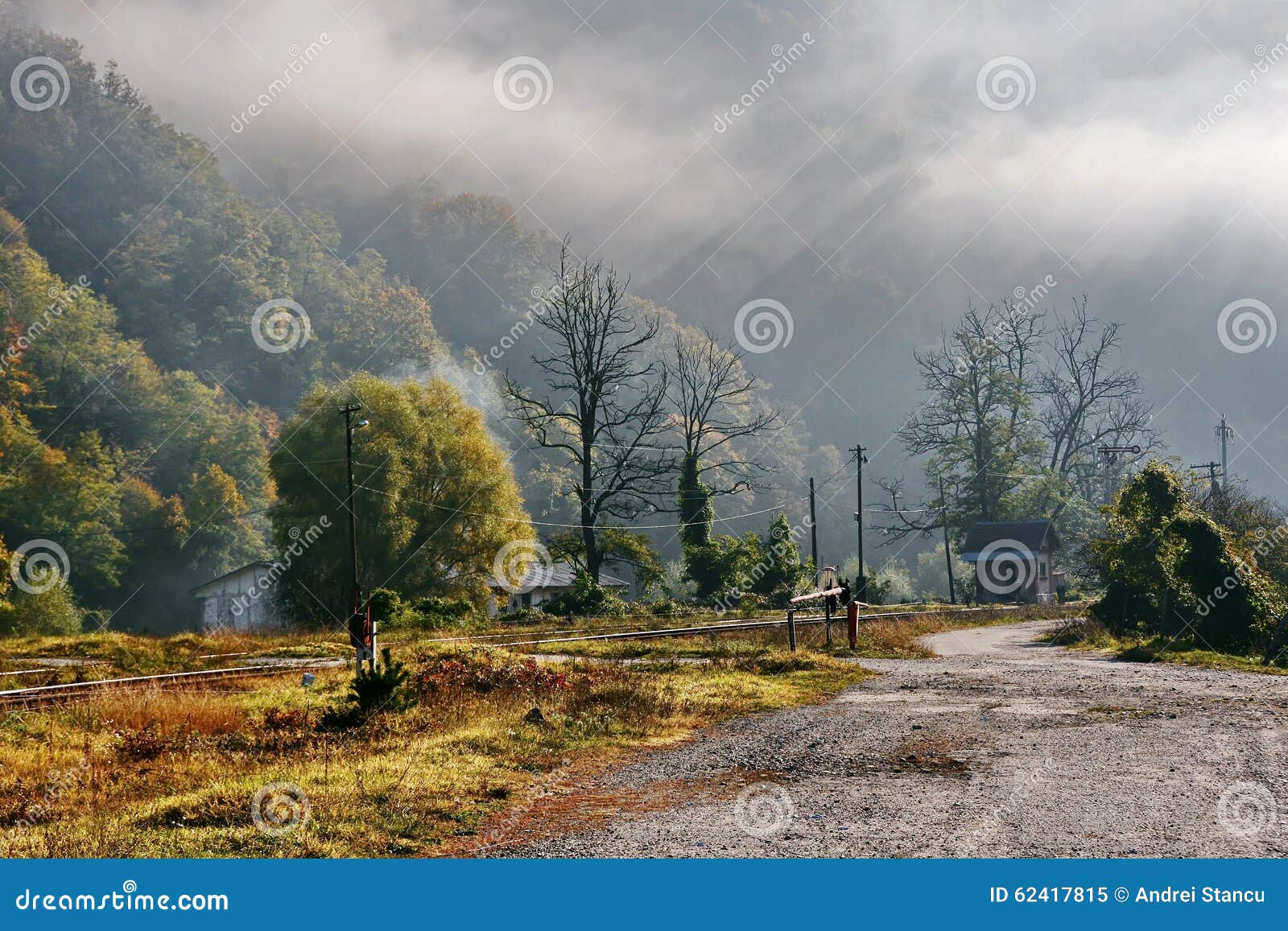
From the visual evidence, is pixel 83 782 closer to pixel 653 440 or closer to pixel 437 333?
pixel 653 440

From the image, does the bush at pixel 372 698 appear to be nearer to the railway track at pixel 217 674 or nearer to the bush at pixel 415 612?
the railway track at pixel 217 674

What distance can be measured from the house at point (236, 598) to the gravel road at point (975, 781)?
59034mm

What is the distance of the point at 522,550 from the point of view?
2296 inches

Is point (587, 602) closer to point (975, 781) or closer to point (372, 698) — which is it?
point (372, 698)

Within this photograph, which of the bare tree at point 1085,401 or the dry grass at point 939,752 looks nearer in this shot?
the dry grass at point 939,752

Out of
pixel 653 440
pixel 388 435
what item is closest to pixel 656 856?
pixel 388 435

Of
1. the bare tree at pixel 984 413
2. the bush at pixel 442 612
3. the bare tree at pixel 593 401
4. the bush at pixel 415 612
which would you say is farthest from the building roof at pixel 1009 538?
the bush at pixel 415 612

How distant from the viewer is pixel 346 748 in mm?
11789

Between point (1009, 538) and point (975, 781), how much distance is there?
65691 millimetres

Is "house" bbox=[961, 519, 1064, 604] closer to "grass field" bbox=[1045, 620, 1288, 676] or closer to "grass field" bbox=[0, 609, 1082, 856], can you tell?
"grass field" bbox=[1045, 620, 1288, 676]

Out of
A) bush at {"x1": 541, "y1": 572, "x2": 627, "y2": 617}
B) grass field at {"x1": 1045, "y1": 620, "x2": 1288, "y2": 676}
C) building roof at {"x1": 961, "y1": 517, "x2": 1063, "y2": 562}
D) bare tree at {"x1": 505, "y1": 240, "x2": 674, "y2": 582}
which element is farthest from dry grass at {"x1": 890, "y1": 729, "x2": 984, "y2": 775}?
building roof at {"x1": 961, "y1": 517, "x2": 1063, "y2": 562}

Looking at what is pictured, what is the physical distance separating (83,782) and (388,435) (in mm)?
45953

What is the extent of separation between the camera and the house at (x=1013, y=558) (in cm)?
6919

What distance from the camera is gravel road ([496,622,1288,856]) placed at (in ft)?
24.4
